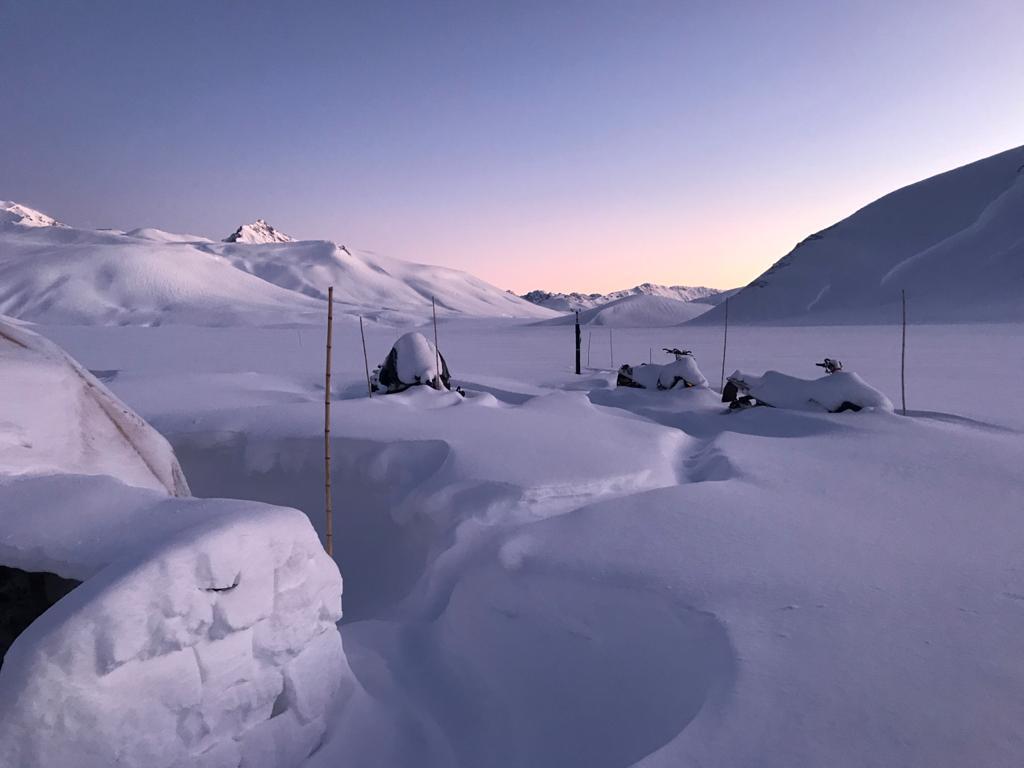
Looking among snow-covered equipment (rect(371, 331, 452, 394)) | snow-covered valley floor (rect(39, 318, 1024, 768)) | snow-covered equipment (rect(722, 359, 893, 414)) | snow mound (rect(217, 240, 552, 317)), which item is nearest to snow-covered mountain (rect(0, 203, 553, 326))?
snow mound (rect(217, 240, 552, 317))

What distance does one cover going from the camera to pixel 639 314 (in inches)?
2714

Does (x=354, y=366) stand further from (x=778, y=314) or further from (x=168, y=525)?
(x=778, y=314)

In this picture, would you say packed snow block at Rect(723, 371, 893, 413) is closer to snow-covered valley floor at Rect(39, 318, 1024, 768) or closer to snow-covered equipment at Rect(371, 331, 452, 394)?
snow-covered valley floor at Rect(39, 318, 1024, 768)

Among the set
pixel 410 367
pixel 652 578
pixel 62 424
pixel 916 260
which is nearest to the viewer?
pixel 62 424

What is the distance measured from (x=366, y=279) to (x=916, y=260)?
246 ft

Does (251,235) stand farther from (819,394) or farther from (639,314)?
(819,394)

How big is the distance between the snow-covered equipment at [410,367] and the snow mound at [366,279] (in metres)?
72.0

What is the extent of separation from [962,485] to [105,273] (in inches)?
3127

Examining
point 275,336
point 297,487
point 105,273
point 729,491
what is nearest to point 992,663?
point 729,491

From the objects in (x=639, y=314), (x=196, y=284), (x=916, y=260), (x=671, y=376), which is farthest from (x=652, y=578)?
(x=196, y=284)

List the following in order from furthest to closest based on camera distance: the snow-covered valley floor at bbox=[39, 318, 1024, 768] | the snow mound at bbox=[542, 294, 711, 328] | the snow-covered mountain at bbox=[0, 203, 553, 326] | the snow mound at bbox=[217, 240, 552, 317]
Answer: the snow mound at bbox=[217, 240, 552, 317] < the snow mound at bbox=[542, 294, 711, 328] < the snow-covered mountain at bbox=[0, 203, 553, 326] < the snow-covered valley floor at bbox=[39, 318, 1024, 768]

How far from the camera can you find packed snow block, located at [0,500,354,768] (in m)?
2.01

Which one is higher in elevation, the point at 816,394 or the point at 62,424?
the point at 62,424

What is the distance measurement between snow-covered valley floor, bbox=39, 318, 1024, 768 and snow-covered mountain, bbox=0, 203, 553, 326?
5085 centimetres
